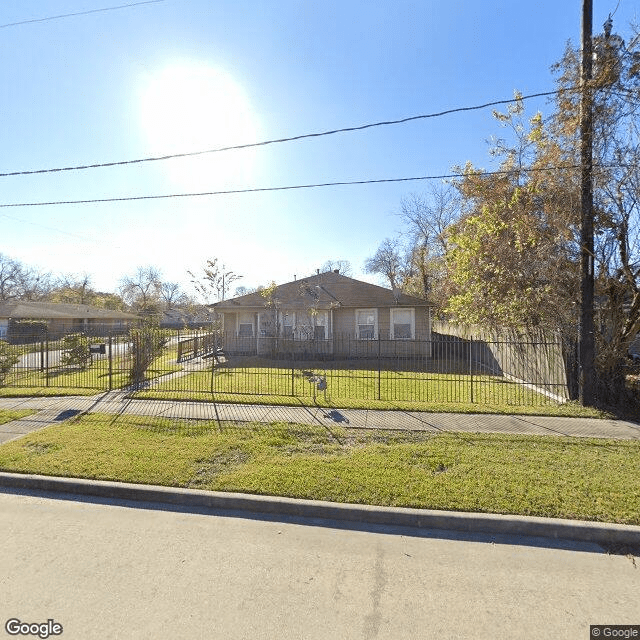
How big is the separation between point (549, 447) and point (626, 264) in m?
5.10

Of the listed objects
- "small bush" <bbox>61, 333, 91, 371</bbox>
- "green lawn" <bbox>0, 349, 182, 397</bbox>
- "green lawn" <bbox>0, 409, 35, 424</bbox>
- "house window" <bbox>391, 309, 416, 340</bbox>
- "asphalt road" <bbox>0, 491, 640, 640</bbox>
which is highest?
"house window" <bbox>391, 309, 416, 340</bbox>

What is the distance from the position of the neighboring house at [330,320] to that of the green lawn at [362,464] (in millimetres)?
11028

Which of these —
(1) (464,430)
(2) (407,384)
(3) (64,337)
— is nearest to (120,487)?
(1) (464,430)

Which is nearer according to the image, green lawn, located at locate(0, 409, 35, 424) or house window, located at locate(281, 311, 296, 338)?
green lawn, located at locate(0, 409, 35, 424)

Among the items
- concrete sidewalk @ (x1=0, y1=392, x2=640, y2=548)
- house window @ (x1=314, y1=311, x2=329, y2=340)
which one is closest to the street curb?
concrete sidewalk @ (x1=0, y1=392, x2=640, y2=548)

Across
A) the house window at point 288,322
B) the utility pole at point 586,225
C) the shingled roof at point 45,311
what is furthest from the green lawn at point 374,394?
the shingled roof at point 45,311

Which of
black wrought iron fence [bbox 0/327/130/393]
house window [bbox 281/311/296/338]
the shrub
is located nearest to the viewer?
the shrub

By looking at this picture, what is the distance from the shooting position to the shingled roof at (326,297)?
59.7 feet

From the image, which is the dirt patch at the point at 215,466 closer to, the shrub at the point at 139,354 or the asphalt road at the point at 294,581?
the asphalt road at the point at 294,581

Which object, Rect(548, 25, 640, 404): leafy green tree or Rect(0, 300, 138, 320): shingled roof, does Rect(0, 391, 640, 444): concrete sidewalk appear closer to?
Rect(548, 25, 640, 404): leafy green tree

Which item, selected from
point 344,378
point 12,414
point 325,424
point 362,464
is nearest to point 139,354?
point 12,414

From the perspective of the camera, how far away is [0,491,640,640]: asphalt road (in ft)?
7.95

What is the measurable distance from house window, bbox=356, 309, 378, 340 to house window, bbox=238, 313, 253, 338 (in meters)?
5.90

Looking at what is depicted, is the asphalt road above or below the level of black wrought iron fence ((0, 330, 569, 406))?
below
